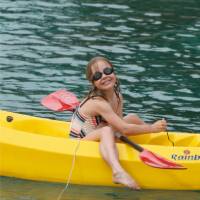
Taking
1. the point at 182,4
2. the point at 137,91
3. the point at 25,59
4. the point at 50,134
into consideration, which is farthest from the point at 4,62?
the point at 182,4

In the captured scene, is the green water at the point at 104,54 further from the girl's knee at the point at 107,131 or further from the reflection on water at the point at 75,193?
the girl's knee at the point at 107,131

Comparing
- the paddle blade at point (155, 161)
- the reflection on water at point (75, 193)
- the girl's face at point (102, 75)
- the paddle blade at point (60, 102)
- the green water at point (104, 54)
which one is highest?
the girl's face at point (102, 75)

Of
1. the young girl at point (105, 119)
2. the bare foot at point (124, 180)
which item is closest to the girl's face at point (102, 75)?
the young girl at point (105, 119)

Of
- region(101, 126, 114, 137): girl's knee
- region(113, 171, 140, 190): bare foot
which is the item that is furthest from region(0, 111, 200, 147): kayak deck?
region(113, 171, 140, 190): bare foot

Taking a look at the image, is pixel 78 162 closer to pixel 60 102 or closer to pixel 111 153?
pixel 111 153

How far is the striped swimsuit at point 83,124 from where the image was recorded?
6.58m

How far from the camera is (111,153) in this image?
6215 mm

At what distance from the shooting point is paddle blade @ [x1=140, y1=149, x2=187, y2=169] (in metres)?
6.24

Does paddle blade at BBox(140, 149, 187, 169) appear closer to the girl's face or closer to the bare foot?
the bare foot

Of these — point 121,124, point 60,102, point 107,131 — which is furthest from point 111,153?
point 60,102

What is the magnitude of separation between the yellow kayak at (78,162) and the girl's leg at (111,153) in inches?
3.2

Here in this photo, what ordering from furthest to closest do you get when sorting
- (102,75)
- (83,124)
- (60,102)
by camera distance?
(60,102) → (83,124) → (102,75)

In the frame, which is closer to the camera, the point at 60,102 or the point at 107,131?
the point at 107,131

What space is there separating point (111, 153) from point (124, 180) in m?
0.27
